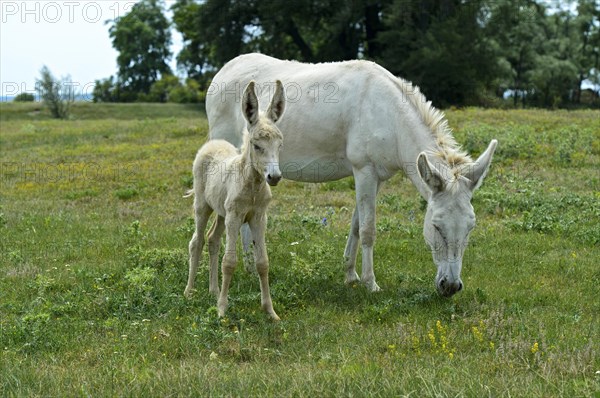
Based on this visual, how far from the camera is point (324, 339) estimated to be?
6.21 meters

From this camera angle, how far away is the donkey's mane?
7180mm

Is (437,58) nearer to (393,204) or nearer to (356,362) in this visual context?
(393,204)

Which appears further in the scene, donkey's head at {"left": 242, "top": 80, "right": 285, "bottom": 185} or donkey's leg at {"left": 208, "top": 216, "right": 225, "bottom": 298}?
donkey's leg at {"left": 208, "top": 216, "right": 225, "bottom": 298}

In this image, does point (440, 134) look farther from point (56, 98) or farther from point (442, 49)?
point (56, 98)

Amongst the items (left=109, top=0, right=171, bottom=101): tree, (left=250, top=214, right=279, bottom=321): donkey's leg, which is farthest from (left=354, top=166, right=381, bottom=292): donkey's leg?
(left=109, top=0, right=171, bottom=101): tree

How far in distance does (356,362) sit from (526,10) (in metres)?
39.0

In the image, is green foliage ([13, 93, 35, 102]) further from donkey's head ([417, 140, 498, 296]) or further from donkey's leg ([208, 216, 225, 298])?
donkey's head ([417, 140, 498, 296])

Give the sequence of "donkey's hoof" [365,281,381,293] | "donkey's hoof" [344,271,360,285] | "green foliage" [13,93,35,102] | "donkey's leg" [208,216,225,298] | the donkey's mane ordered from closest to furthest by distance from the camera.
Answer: the donkey's mane, "donkey's leg" [208,216,225,298], "donkey's hoof" [365,281,381,293], "donkey's hoof" [344,271,360,285], "green foliage" [13,93,35,102]

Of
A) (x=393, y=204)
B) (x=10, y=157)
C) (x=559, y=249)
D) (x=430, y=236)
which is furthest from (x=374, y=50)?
(x=430, y=236)

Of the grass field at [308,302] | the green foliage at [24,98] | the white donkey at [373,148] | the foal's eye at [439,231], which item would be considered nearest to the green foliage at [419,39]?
the green foliage at [24,98]

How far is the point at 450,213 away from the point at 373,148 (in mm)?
1544

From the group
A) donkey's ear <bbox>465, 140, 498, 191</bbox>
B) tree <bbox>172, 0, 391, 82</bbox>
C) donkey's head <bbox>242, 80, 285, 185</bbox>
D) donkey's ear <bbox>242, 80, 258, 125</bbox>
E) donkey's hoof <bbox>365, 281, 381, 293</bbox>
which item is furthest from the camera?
tree <bbox>172, 0, 391, 82</bbox>

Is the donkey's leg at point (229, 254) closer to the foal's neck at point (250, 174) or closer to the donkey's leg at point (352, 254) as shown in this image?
the foal's neck at point (250, 174)

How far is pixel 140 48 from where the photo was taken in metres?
70.2
